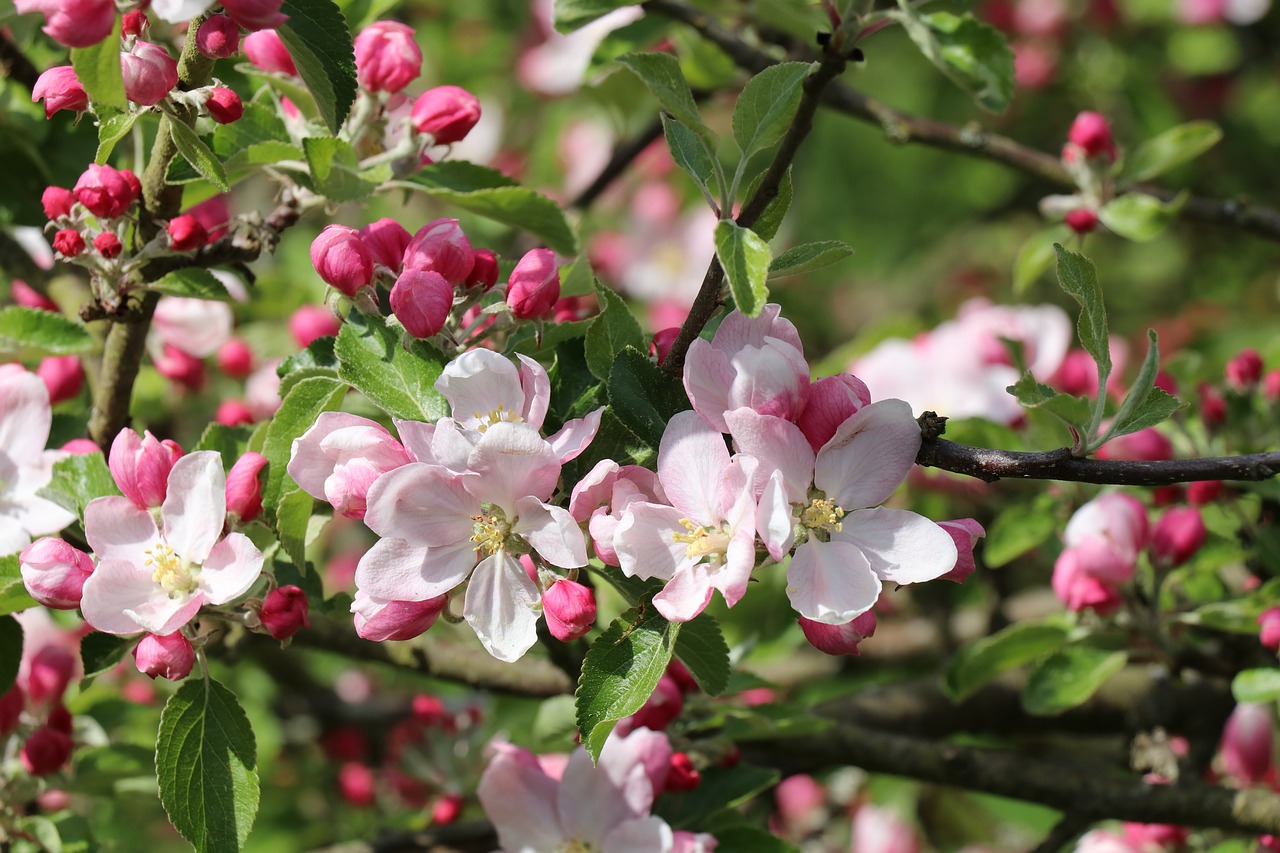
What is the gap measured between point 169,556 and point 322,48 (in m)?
0.50

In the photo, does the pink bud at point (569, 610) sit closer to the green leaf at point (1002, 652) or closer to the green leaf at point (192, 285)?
the green leaf at point (192, 285)

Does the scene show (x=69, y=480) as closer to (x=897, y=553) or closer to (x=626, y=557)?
(x=626, y=557)

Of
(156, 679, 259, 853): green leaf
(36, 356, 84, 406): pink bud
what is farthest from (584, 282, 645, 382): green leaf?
(36, 356, 84, 406): pink bud

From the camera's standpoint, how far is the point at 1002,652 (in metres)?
1.86

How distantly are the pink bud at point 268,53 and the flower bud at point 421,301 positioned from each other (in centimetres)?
45

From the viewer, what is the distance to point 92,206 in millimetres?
1258

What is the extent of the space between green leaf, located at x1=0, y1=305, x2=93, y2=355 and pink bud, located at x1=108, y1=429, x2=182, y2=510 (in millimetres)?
353

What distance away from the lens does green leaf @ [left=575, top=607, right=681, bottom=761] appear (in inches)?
41.8

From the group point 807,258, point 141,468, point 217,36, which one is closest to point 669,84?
point 807,258

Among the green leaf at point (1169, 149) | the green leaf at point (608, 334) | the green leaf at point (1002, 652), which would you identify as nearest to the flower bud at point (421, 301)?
the green leaf at point (608, 334)

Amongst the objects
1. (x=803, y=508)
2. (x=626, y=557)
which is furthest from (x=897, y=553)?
(x=626, y=557)

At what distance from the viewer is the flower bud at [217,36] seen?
3.76 feet

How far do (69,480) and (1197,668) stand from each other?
157cm

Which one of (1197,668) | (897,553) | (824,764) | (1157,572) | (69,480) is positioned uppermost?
(897,553)
